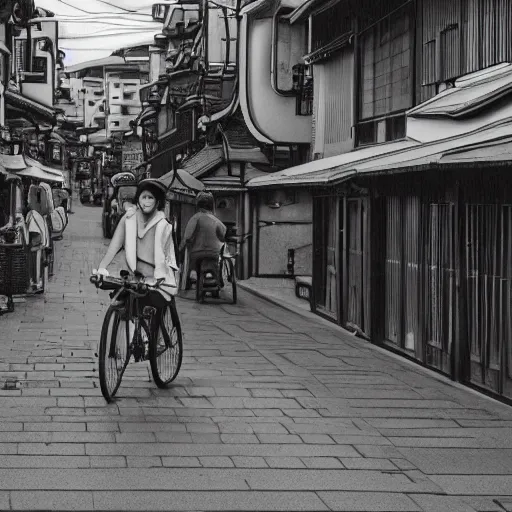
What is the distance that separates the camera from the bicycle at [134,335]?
975 cm

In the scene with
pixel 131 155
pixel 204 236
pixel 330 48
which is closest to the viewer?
pixel 204 236

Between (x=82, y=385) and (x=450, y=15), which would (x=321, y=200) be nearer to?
(x=450, y=15)

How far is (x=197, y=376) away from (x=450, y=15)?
6240mm

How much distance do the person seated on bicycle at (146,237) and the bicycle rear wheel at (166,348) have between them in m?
0.29

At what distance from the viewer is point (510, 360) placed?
1062 cm

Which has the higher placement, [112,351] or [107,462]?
[112,351]

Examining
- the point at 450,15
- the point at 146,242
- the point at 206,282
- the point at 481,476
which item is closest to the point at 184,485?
the point at 481,476

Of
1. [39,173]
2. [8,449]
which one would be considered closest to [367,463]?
[8,449]

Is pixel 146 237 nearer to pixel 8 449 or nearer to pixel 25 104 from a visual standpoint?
pixel 8 449

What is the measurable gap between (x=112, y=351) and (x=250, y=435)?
5.74 feet

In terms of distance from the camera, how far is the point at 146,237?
10.5 m

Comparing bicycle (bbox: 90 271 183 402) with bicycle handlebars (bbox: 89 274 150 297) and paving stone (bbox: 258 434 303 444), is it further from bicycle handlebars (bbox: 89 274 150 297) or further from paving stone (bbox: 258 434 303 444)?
paving stone (bbox: 258 434 303 444)

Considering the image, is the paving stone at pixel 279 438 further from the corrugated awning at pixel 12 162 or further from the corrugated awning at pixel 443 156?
the corrugated awning at pixel 12 162

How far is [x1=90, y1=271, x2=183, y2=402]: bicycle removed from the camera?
9750 millimetres
